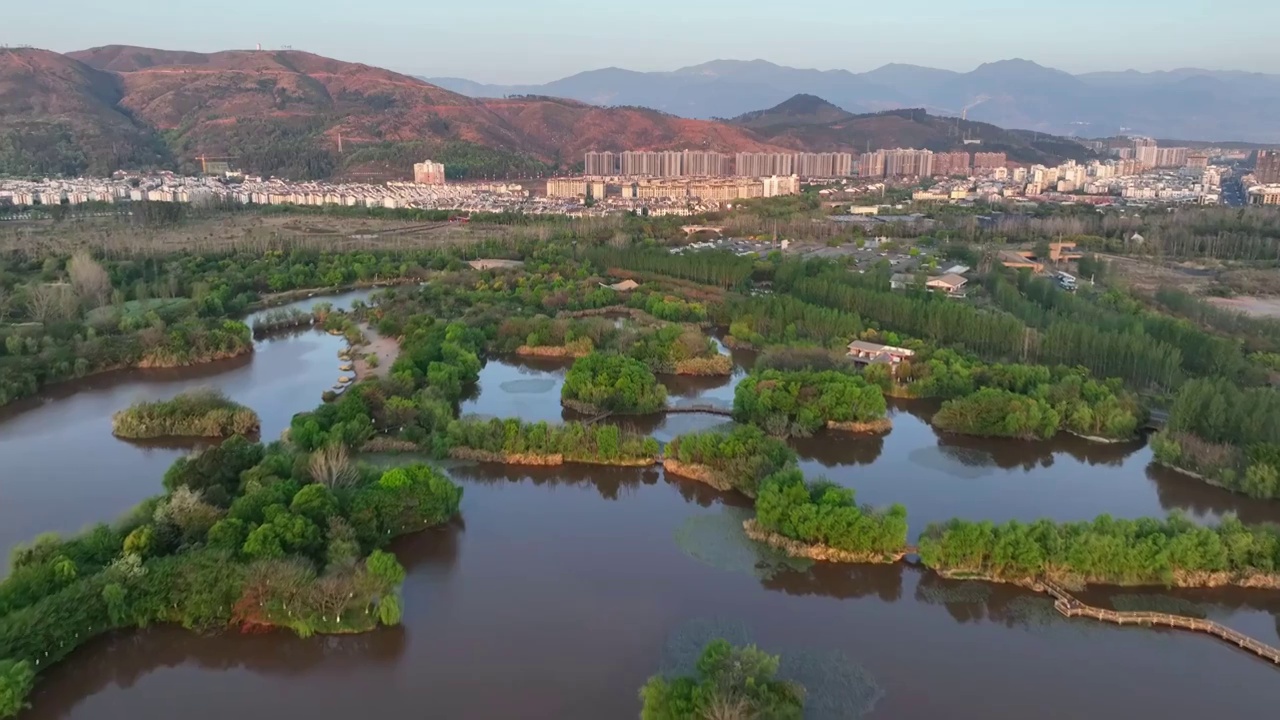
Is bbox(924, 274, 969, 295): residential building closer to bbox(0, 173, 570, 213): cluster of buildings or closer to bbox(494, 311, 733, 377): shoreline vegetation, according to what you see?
bbox(494, 311, 733, 377): shoreline vegetation

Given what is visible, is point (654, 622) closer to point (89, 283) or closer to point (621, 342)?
point (621, 342)

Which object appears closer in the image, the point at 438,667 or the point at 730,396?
the point at 438,667

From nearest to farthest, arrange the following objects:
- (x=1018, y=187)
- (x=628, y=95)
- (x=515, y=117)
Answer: (x=1018, y=187) < (x=515, y=117) < (x=628, y=95)

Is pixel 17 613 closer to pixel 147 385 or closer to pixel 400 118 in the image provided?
pixel 147 385

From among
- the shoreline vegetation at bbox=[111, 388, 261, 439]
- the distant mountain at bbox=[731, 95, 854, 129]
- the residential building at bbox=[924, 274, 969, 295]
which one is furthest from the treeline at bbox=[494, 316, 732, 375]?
the distant mountain at bbox=[731, 95, 854, 129]

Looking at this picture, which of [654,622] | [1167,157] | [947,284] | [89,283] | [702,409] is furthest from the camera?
[1167,157]

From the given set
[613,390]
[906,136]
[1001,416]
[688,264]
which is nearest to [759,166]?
[906,136]

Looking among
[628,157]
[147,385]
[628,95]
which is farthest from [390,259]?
[628,95]

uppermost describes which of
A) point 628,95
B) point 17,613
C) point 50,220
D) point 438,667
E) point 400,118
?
point 628,95

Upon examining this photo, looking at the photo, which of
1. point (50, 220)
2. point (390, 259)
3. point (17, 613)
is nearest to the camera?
point (17, 613)
